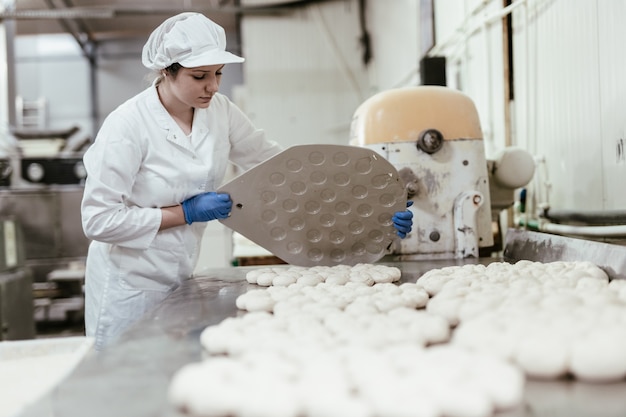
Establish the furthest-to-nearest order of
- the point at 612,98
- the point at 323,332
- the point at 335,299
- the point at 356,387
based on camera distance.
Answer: the point at 612,98, the point at 335,299, the point at 323,332, the point at 356,387

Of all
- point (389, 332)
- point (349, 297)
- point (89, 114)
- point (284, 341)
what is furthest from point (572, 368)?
point (89, 114)

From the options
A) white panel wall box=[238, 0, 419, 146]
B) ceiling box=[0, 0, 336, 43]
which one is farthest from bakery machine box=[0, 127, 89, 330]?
white panel wall box=[238, 0, 419, 146]

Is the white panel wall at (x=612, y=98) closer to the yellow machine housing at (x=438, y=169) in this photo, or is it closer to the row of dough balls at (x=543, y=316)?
the yellow machine housing at (x=438, y=169)

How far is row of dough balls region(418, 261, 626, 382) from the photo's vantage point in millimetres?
822

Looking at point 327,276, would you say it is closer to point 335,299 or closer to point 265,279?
point 265,279

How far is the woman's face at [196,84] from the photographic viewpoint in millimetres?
1817

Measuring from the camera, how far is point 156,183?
1832 millimetres

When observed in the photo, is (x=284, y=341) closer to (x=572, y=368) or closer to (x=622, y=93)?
(x=572, y=368)

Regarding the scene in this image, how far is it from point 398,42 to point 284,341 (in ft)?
16.0

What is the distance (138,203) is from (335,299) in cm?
85

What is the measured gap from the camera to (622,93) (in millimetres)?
1895

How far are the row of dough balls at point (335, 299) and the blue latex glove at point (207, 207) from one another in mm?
411

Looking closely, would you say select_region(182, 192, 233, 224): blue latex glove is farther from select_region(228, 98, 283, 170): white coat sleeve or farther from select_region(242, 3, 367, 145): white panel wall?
select_region(242, 3, 367, 145): white panel wall

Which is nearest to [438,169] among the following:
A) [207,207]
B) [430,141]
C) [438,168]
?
[438,168]
